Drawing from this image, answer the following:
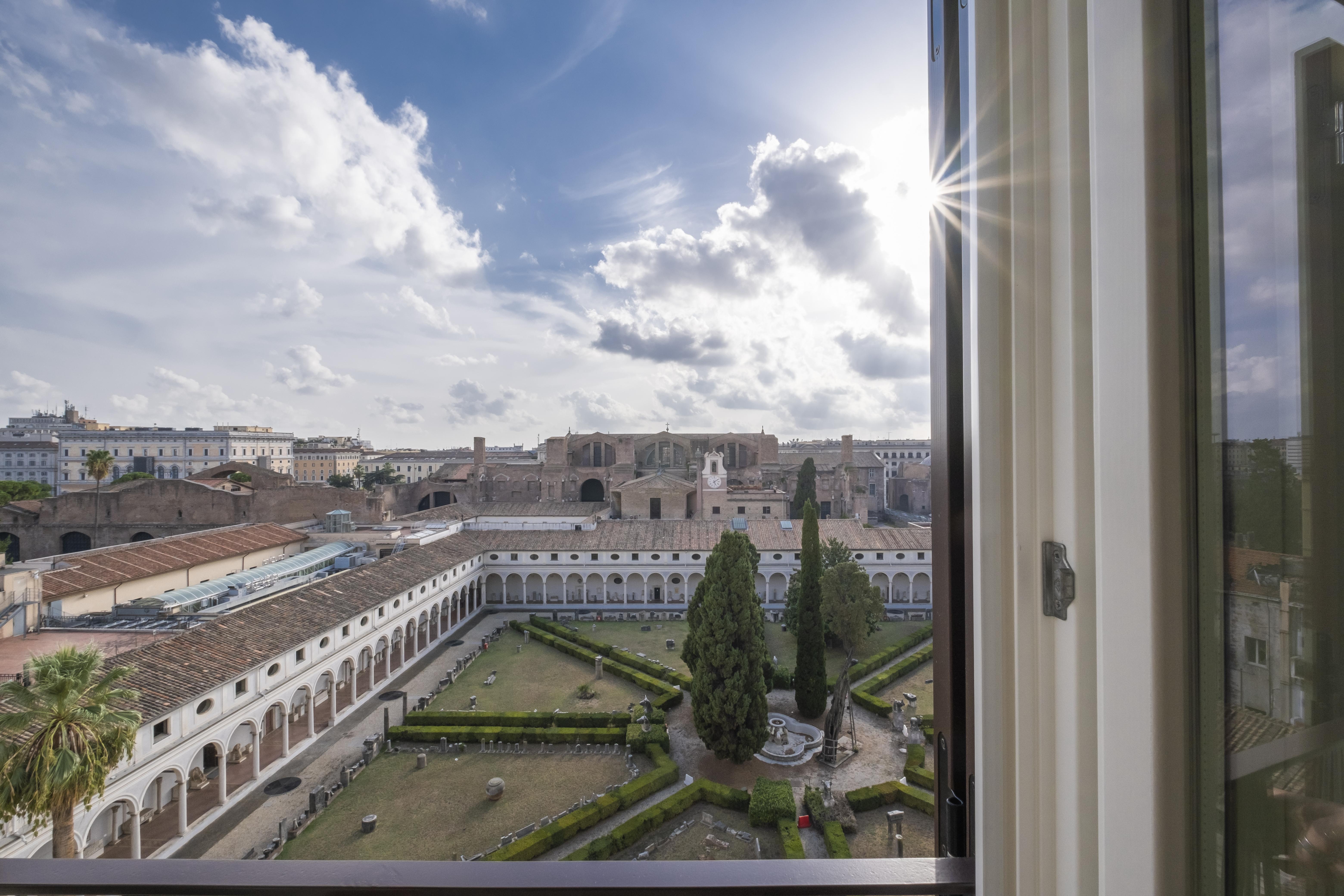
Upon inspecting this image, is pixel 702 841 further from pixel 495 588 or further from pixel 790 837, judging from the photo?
pixel 495 588

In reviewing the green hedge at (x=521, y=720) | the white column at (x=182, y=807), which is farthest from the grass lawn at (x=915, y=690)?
the white column at (x=182, y=807)

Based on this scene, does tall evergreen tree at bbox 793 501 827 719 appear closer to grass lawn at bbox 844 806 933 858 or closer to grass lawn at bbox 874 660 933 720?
grass lawn at bbox 874 660 933 720

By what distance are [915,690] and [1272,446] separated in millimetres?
13139

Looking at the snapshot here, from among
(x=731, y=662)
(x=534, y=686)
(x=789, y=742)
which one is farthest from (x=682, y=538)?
(x=731, y=662)

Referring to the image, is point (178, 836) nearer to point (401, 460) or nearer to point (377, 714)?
→ point (377, 714)

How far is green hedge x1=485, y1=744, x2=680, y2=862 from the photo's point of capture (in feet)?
22.1

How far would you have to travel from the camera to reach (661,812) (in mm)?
7555

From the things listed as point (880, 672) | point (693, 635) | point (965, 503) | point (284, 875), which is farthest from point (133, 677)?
point (880, 672)

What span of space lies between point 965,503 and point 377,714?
40.5 feet

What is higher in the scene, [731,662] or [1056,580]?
[1056,580]

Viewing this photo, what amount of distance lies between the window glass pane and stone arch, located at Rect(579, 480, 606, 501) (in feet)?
95.8

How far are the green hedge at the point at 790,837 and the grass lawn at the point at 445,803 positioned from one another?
2.42 meters

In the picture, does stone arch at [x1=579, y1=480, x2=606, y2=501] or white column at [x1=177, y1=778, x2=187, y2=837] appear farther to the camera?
stone arch at [x1=579, y1=480, x2=606, y2=501]

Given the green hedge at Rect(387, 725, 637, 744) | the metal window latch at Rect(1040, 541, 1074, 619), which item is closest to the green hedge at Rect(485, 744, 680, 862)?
the green hedge at Rect(387, 725, 637, 744)
